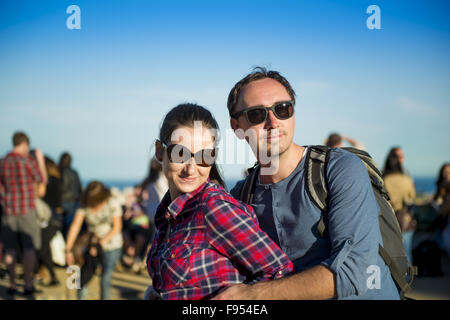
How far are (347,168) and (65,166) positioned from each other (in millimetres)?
8057

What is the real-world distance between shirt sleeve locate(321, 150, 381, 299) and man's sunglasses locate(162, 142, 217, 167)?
23.8 inches

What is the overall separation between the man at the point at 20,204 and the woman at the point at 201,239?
17.9 feet

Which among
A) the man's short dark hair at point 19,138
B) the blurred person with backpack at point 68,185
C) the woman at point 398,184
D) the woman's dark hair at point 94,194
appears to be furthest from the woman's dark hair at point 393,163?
the blurred person with backpack at point 68,185

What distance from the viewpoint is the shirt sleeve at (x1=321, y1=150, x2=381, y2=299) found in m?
1.79

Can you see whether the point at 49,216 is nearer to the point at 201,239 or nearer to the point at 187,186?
the point at 187,186

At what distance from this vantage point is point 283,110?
2318 millimetres

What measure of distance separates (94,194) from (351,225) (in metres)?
4.63

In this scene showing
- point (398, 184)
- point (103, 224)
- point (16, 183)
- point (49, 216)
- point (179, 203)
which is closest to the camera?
point (179, 203)

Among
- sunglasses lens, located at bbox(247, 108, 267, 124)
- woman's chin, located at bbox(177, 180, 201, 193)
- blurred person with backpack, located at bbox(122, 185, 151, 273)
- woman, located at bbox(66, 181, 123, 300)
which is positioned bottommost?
blurred person with backpack, located at bbox(122, 185, 151, 273)

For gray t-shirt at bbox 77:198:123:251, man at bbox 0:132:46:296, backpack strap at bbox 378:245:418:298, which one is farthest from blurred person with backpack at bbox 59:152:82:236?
backpack strap at bbox 378:245:418:298

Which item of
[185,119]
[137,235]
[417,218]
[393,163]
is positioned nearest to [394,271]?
[185,119]

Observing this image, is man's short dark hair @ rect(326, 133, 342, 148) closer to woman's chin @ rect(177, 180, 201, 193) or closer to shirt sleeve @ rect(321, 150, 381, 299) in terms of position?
shirt sleeve @ rect(321, 150, 381, 299)

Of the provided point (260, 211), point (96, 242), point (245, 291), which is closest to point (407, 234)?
point (96, 242)

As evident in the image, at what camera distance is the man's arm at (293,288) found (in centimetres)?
165
